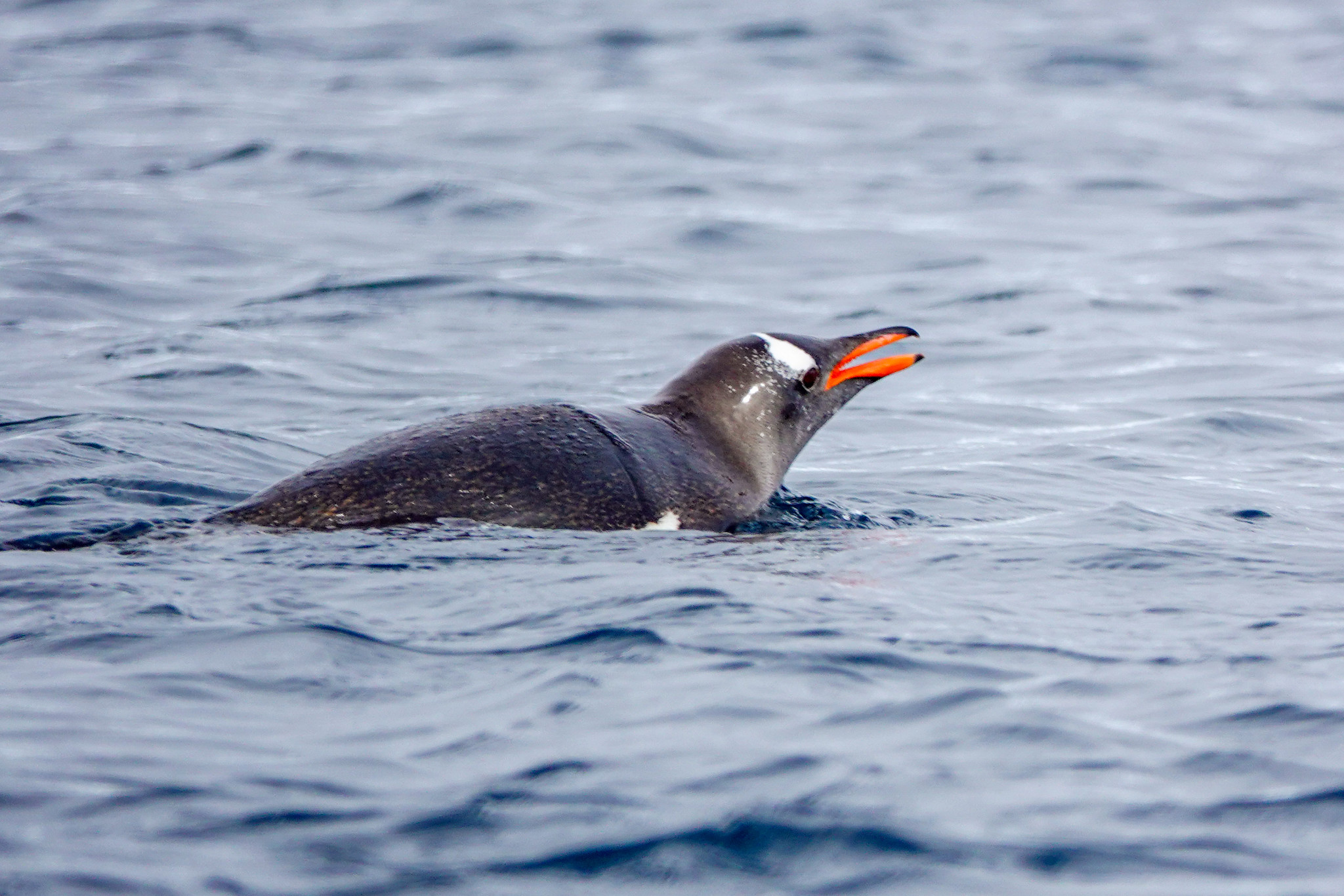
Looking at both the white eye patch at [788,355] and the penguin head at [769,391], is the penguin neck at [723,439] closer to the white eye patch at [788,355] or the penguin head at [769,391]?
the penguin head at [769,391]

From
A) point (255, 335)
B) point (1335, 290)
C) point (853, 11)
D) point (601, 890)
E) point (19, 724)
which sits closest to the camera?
point (601, 890)

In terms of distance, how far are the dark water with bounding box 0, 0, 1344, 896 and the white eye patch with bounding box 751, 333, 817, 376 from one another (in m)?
0.74

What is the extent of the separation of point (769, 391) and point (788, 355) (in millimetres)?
244

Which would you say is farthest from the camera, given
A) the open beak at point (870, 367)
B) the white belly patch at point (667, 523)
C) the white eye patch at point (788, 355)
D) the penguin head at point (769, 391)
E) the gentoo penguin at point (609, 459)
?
the open beak at point (870, 367)

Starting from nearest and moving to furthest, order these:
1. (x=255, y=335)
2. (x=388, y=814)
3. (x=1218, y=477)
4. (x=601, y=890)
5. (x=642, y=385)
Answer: (x=601, y=890), (x=388, y=814), (x=1218, y=477), (x=642, y=385), (x=255, y=335)

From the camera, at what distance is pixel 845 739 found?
5.20 m

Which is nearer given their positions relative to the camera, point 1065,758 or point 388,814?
point 388,814

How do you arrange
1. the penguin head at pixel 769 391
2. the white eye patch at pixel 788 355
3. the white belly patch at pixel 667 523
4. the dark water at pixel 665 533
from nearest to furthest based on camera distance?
the dark water at pixel 665 533
the white belly patch at pixel 667 523
the penguin head at pixel 769 391
the white eye patch at pixel 788 355

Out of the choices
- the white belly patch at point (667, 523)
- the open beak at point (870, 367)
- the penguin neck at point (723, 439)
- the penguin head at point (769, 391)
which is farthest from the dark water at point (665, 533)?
the open beak at point (870, 367)

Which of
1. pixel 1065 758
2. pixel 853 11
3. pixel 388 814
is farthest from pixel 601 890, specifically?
pixel 853 11

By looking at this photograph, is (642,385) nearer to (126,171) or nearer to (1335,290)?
(1335,290)

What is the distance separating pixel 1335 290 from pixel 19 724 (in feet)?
42.8

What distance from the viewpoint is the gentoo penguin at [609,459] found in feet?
22.9

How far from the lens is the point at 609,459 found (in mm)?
7465
